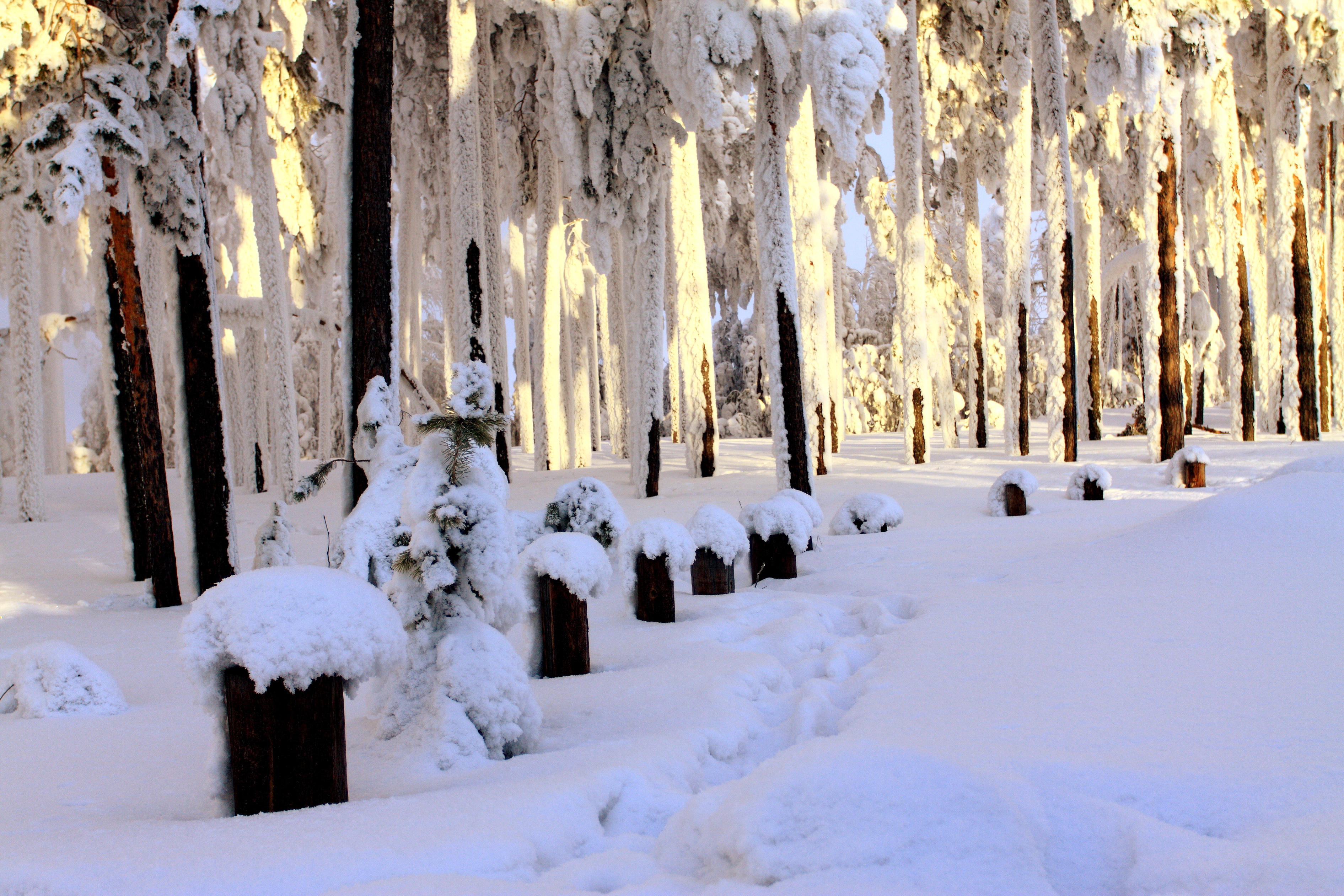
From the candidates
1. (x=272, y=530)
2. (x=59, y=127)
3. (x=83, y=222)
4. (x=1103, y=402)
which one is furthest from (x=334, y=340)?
(x=1103, y=402)

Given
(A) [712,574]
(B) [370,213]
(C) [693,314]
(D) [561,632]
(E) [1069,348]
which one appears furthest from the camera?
(E) [1069,348]

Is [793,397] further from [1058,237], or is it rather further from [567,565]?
[1058,237]

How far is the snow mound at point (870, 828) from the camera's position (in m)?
1.93

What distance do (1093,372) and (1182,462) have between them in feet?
24.5

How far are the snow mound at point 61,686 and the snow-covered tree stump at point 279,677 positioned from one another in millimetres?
1689

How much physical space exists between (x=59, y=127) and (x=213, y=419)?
91.1 inches

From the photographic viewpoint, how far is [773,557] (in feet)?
21.5

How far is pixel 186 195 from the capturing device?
252 inches

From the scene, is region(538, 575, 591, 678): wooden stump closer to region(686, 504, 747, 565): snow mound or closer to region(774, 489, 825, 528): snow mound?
region(686, 504, 747, 565): snow mound

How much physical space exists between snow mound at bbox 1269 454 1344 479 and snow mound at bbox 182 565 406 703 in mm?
6020

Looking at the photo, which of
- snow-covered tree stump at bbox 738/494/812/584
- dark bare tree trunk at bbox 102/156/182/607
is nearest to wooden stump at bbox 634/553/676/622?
snow-covered tree stump at bbox 738/494/812/584

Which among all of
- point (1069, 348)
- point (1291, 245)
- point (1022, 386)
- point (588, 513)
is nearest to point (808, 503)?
point (588, 513)

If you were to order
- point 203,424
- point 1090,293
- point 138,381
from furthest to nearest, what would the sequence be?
point 1090,293
point 138,381
point 203,424

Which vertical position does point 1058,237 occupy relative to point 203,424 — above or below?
above
